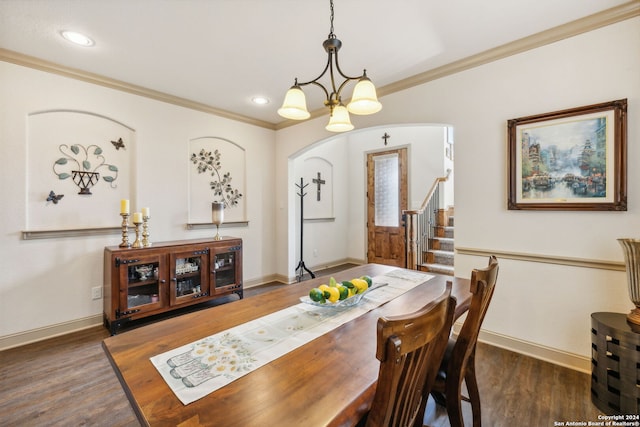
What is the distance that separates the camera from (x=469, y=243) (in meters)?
2.73

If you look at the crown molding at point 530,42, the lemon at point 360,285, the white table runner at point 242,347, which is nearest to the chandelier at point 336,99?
the lemon at point 360,285

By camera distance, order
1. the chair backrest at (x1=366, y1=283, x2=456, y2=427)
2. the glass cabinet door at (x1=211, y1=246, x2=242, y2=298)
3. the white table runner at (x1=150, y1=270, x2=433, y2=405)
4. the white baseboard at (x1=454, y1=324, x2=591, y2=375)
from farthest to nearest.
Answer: the glass cabinet door at (x1=211, y1=246, x2=242, y2=298), the white baseboard at (x1=454, y1=324, x2=591, y2=375), the white table runner at (x1=150, y1=270, x2=433, y2=405), the chair backrest at (x1=366, y1=283, x2=456, y2=427)

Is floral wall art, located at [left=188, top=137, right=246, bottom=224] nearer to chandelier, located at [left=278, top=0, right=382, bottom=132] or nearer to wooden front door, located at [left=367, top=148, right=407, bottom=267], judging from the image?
chandelier, located at [left=278, top=0, right=382, bottom=132]

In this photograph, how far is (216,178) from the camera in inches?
159

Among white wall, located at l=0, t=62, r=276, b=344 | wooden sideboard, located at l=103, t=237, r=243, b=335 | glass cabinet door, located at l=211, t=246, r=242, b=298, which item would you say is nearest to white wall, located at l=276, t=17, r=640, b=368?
glass cabinet door, located at l=211, t=246, r=242, b=298

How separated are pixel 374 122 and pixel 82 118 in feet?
10.4

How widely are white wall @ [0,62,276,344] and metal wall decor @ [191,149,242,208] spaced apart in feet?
0.69

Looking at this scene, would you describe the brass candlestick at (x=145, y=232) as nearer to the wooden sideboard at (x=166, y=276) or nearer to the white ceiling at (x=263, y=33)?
the wooden sideboard at (x=166, y=276)

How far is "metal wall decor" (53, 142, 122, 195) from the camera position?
2.83m

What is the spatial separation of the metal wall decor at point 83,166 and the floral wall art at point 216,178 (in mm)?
923

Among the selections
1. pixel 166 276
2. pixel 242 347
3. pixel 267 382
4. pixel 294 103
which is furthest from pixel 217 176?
pixel 267 382

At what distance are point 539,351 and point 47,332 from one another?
177 inches

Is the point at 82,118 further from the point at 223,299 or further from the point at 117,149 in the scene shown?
the point at 223,299

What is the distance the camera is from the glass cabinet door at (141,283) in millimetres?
2806
